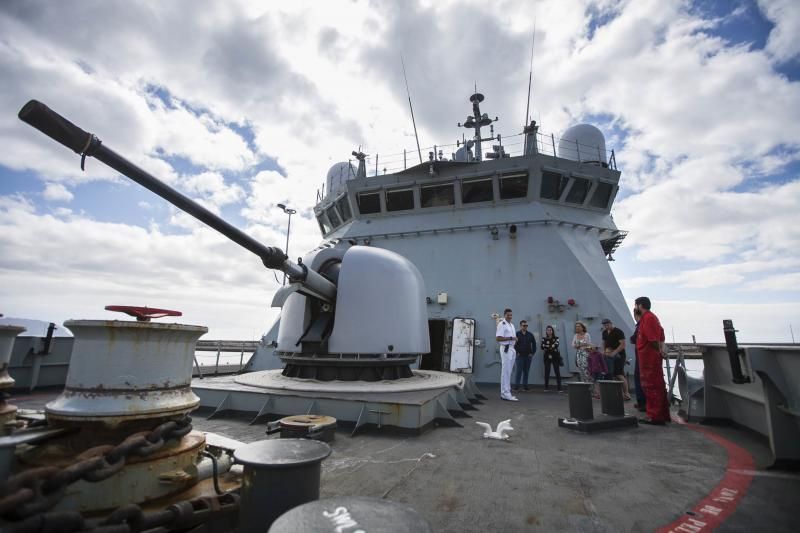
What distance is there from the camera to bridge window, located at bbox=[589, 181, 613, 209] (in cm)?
1079

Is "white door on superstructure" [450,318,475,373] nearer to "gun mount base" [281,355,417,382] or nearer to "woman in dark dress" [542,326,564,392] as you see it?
"woman in dark dress" [542,326,564,392]

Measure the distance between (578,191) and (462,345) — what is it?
579cm

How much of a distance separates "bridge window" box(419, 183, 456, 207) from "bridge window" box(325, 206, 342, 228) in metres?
3.23

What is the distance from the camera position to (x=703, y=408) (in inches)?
192

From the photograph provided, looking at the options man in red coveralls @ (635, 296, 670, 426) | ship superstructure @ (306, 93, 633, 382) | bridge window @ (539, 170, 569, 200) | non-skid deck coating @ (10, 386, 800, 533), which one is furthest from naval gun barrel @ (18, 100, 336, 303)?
bridge window @ (539, 170, 569, 200)

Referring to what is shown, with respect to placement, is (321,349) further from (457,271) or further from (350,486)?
(457,271)

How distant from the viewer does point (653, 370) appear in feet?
15.8

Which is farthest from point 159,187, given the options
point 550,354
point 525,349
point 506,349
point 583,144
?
point 583,144

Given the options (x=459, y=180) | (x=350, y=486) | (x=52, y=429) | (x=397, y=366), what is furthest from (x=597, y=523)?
(x=459, y=180)

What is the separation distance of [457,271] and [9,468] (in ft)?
29.5

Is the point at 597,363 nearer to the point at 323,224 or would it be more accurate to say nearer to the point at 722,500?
the point at 722,500

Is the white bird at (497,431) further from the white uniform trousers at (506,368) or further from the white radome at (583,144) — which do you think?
the white radome at (583,144)

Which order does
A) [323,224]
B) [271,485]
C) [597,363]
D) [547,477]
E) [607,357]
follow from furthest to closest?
[323,224] → [607,357] → [597,363] → [547,477] → [271,485]

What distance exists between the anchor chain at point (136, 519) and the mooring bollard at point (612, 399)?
4.78 metres
